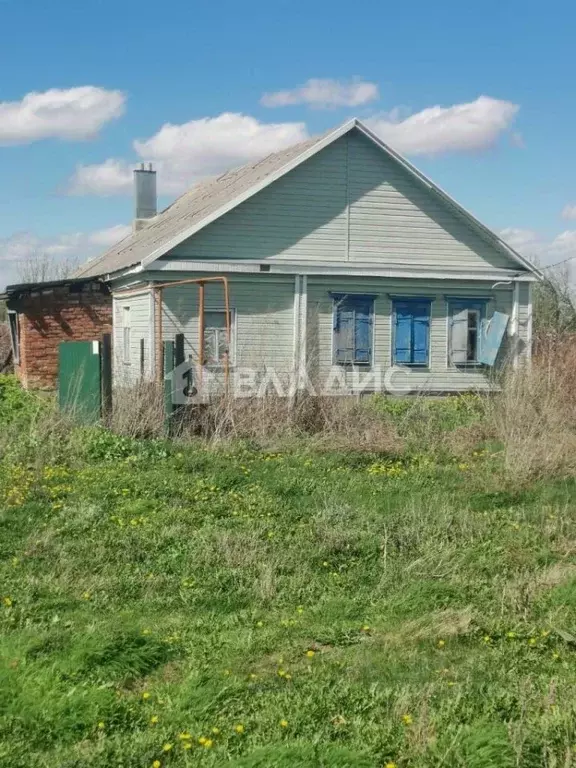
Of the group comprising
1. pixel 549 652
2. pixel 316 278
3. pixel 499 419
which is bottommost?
pixel 549 652

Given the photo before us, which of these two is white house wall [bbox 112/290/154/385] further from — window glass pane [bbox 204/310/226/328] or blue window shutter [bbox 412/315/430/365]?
blue window shutter [bbox 412/315/430/365]

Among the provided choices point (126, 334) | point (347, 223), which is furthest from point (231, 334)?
point (347, 223)

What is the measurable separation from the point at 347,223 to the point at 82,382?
8552mm

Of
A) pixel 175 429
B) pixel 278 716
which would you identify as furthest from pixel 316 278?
pixel 278 716

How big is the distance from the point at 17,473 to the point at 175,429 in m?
2.90

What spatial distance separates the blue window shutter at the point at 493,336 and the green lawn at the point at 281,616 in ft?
33.9

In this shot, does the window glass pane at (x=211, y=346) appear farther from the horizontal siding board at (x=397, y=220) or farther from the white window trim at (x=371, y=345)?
the horizontal siding board at (x=397, y=220)

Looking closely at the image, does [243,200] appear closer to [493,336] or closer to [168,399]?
[493,336]

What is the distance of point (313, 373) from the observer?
16516 millimetres

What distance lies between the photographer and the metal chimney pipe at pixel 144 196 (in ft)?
95.7

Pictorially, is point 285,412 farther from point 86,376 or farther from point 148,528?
point 148,528

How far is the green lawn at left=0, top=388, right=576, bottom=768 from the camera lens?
439cm

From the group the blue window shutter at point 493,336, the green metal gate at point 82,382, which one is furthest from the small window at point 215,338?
the blue window shutter at point 493,336

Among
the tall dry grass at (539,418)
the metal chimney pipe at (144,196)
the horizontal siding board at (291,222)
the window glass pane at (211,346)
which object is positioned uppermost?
the metal chimney pipe at (144,196)
